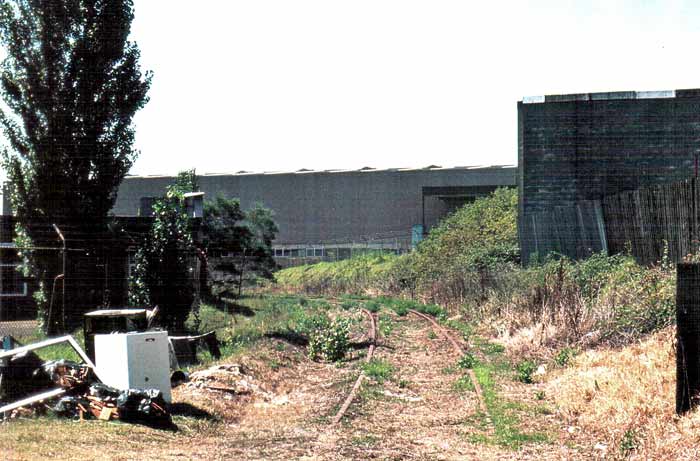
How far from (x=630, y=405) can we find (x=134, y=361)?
19.4ft

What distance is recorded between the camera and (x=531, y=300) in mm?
17203

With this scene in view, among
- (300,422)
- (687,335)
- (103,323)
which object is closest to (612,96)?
(687,335)

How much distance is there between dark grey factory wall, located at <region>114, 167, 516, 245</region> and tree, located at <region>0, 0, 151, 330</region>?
118 ft

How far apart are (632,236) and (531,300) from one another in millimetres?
3079

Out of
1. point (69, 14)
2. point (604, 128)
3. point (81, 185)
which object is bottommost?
point (81, 185)

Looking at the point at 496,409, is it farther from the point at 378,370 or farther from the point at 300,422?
the point at 378,370

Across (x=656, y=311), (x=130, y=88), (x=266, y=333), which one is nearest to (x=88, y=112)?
(x=130, y=88)

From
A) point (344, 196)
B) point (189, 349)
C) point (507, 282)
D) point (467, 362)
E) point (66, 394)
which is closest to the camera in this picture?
point (66, 394)

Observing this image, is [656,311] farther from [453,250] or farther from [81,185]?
[453,250]

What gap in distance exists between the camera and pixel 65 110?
22.2m

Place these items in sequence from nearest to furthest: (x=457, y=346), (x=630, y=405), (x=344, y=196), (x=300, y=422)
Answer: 1. (x=630, y=405)
2. (x=300, y=422)
3. (x=457, y=346)
4. (x=344, y=196)

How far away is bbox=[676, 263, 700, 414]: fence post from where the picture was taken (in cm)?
880

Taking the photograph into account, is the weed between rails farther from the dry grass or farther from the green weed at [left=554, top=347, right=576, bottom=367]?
the green weed at [left=554, top=347, right=576, bottom=367]

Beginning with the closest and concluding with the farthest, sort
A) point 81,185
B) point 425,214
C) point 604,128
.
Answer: point 81,185 < point 604,128 < point 425,214
